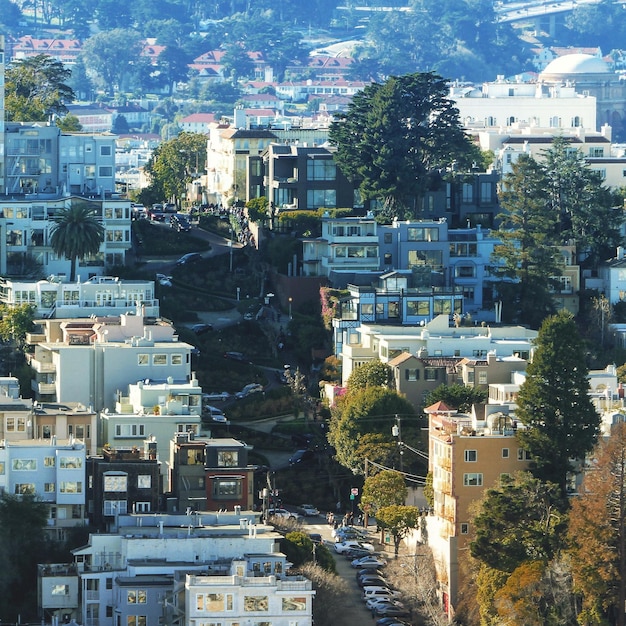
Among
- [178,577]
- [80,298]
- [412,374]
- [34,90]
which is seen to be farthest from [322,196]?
[178,577]

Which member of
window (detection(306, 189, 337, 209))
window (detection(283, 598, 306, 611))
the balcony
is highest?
window (detection(306, 189, 337, 209))

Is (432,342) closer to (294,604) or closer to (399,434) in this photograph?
(399,434)

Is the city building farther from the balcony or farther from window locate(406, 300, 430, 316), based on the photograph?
window locate(406, 300, 430, 316)

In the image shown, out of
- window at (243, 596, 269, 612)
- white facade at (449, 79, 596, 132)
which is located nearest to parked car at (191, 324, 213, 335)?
window at (243, 596, 269, 612)

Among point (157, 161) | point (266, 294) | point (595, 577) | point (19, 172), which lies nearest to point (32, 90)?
point (157, 161)

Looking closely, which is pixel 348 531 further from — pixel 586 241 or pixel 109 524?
pixel 586 241

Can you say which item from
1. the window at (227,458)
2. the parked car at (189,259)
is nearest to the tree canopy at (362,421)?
the window at (227,458)
